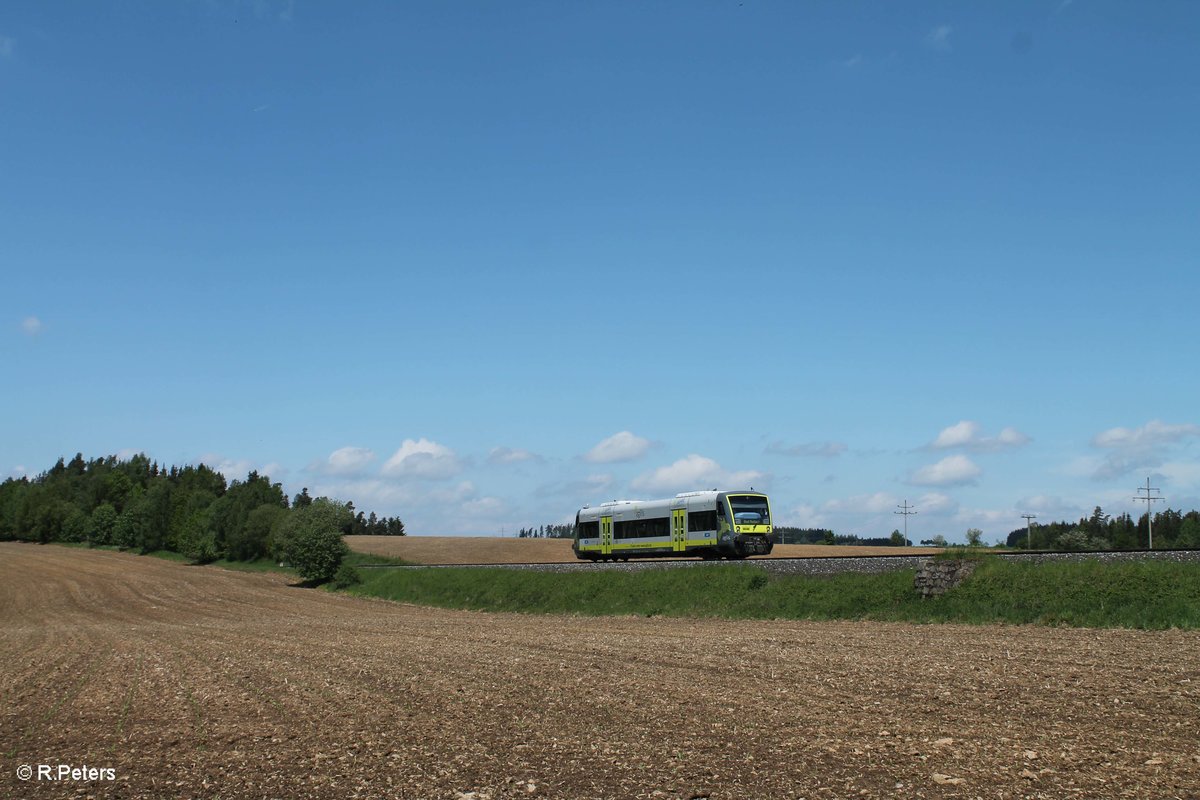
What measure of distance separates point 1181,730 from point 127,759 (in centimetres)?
→ 1371

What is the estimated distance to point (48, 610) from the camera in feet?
174

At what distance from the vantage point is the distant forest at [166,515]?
103062 millimetres

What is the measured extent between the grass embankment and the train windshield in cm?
714

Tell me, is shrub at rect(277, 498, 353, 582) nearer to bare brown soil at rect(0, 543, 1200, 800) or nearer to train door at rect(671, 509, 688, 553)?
train door at rect(671, 509, 688, 553)

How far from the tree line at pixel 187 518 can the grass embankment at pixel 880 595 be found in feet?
87.1

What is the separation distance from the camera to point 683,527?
51469 millimetres

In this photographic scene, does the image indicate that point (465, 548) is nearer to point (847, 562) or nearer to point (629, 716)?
point (847, 562)

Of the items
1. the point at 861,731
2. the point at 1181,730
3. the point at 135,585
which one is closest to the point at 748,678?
the point at 861,731

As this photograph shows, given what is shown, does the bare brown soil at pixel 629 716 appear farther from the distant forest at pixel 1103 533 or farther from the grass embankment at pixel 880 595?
the distant forest at pixel 1103 533

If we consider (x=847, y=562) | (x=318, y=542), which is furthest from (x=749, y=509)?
(x=318, y=542)

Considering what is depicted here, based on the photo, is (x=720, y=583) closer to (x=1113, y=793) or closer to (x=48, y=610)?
(x=1113, y=793)

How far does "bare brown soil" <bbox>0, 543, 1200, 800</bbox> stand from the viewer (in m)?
10.8

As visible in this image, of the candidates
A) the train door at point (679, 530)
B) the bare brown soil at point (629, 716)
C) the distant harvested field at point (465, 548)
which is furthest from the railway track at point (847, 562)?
the distant harvested field at point (465, 548)

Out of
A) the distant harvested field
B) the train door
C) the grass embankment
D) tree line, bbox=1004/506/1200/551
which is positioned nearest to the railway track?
the grass embankment
